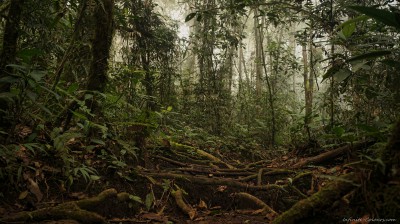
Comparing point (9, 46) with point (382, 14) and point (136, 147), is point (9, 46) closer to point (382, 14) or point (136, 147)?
point (136, 147)

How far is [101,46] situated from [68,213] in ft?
6.80

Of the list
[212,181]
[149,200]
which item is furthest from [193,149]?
[149,200]

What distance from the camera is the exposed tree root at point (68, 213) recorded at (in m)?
2.28

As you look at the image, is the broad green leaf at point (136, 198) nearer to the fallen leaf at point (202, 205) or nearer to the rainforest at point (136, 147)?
the rainforest at point (136, 147)

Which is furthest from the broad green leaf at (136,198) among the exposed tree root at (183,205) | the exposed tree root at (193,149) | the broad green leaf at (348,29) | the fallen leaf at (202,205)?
the broad green leaf at (348,29)

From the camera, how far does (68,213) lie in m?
2.48

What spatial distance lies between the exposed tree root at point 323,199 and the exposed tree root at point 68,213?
153 centimetres

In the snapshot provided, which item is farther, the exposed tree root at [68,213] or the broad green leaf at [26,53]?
the broad green leaf at [26,53]

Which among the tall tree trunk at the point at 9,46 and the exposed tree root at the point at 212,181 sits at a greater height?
the tall tree trunk at the point at 9,46

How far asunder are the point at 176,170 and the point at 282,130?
518 centimetres

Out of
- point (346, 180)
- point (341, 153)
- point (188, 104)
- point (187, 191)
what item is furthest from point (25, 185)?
point (188, 104)

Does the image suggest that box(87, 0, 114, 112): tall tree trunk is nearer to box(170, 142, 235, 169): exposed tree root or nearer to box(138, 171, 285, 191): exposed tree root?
box(138, 171, 285, 191): exposed tree root

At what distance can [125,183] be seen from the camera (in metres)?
3.57

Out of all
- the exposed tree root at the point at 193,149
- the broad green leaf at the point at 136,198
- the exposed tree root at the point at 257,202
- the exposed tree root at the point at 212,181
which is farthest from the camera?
the exposed tree root at the point at 193,149
